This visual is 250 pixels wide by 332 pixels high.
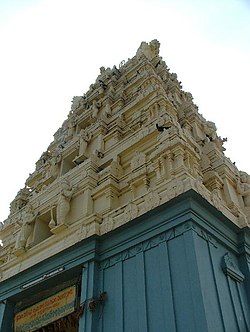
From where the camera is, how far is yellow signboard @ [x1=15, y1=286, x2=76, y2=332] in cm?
1048

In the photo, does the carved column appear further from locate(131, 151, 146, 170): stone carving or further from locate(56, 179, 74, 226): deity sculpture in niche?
locate(56, 179, 74, 226): deity sculpture in niche

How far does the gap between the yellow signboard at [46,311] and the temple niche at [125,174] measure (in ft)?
4.55

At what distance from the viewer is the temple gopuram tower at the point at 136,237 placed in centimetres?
862

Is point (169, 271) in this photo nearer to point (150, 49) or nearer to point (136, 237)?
point (136, 237)

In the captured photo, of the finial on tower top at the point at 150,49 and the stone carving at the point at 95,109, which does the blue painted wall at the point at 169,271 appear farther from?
the finial on tower top at the point at 150,49

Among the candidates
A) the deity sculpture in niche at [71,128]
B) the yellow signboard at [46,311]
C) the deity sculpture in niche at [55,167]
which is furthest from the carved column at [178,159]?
the deity sculpture in niche at [71,128]

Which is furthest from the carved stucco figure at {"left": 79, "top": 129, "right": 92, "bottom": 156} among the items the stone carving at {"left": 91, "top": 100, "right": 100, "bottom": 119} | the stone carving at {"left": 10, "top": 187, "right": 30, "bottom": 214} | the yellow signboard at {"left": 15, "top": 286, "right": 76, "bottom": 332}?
the yellow signboard at {"left": 15, "top": 286, "right": 76, "bottom": 332}

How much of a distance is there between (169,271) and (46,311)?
4.08 meters

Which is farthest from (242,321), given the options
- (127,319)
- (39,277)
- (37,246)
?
(37,246)

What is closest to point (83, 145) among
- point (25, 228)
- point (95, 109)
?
point (95, 109)

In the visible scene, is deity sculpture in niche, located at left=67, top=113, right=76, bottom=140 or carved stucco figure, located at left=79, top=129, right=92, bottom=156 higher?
deity sculpture in niche, located at left=67, top=113, right=76, bottom=140

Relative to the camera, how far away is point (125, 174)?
44.1ft

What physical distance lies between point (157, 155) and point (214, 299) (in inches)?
200

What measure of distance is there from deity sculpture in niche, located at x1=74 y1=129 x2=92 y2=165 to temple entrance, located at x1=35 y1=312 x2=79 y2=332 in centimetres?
665
